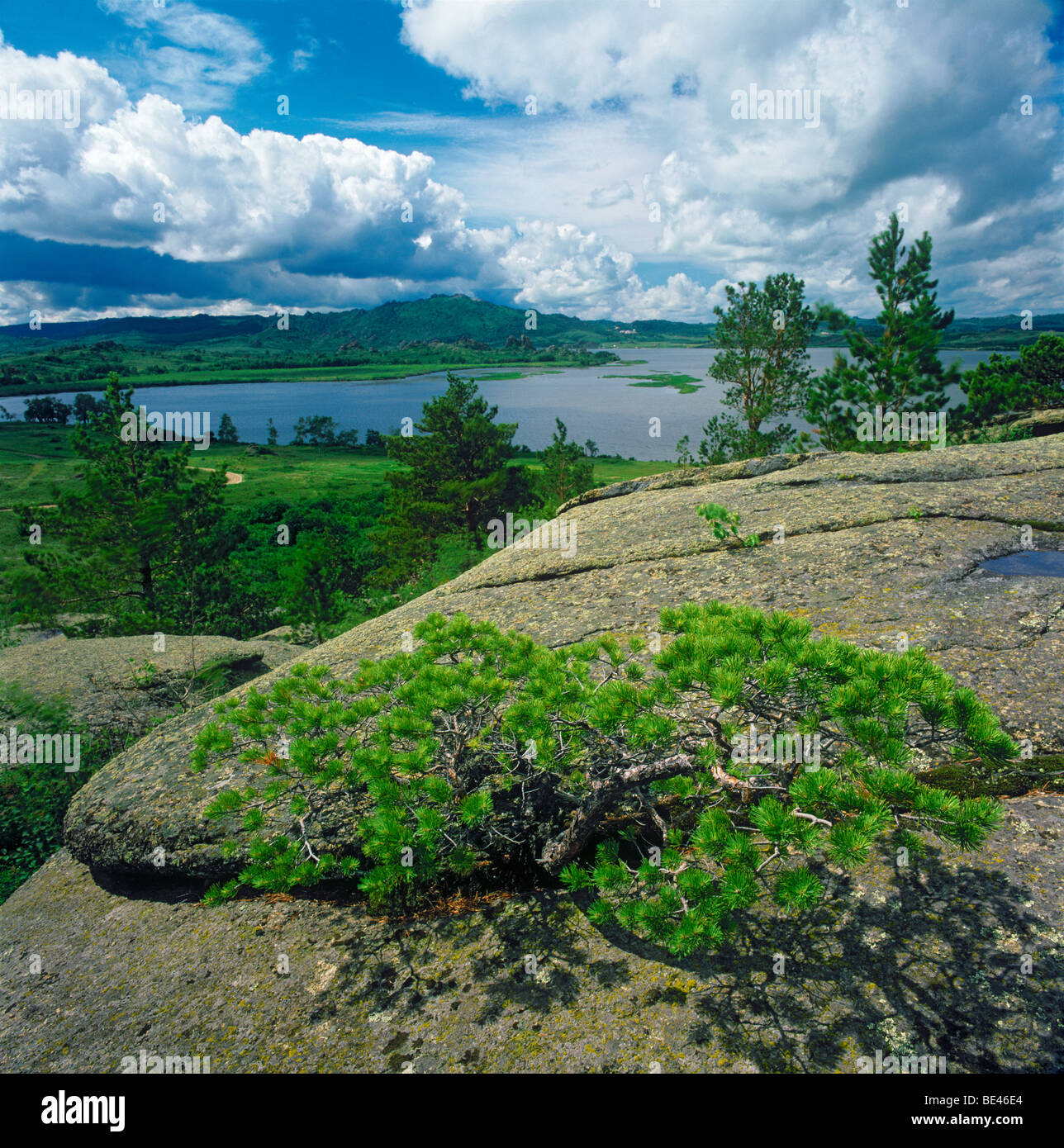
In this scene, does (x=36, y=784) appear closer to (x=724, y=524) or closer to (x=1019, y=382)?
(x=724, y=524)

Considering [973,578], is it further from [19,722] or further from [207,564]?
[207,564]

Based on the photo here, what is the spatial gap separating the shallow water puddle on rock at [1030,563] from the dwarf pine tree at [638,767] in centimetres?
441

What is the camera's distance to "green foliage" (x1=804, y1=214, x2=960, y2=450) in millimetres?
30328

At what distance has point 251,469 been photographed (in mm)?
119000

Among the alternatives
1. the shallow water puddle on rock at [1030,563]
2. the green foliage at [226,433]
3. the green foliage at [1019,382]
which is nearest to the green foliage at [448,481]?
the green foliage at [1019,382]

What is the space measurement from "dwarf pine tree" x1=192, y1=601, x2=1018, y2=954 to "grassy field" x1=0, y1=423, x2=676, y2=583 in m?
63.7

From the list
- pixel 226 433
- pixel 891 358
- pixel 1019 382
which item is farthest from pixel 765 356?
pixel 226 433

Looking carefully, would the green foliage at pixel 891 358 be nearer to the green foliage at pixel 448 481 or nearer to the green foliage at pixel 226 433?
the green foliage at pixel 448 481

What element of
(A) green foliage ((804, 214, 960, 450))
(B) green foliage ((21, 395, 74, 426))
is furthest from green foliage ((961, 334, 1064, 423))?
(B) green foliage ((21, 395, 74, 426))

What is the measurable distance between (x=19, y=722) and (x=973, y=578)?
19811 mm

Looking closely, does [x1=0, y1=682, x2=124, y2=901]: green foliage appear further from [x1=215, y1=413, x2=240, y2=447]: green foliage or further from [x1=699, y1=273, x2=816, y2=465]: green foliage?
[x1=215, y1=413, x2=240, y2=447]: green foliage
